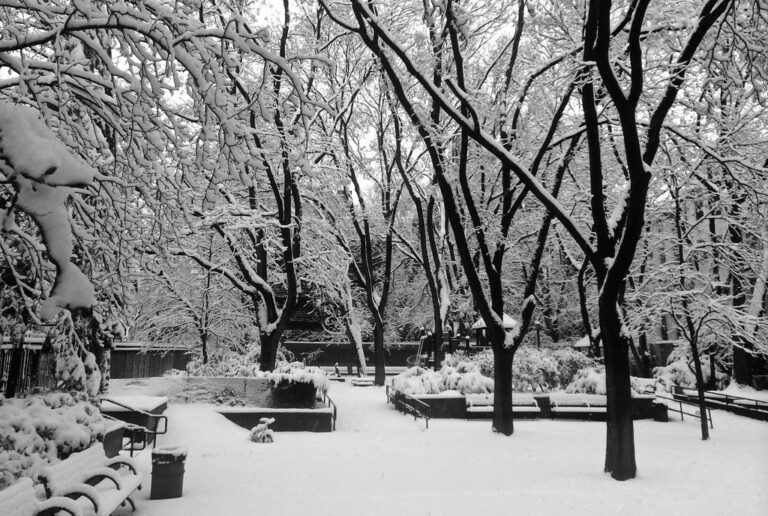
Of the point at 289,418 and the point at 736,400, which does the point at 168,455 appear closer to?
the point at 289,418

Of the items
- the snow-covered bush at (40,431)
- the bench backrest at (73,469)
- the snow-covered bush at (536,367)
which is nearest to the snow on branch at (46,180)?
the bench backrest at (73,469)

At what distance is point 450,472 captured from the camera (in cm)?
879

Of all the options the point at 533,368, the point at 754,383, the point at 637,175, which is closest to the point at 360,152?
the point at 533,368

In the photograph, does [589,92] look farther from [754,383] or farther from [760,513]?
[754,383]

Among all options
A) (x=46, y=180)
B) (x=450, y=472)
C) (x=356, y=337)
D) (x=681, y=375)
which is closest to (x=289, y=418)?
(x=450, y=472)

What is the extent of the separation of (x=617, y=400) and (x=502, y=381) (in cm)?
400

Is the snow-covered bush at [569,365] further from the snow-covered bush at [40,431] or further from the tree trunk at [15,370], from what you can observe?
the tree trunk at [15,370]

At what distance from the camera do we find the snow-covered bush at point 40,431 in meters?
5.22

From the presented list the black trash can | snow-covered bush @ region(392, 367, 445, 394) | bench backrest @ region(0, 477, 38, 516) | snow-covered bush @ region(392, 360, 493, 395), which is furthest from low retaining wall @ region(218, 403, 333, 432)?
bench backrest @ region(0, 477, 38, 516)

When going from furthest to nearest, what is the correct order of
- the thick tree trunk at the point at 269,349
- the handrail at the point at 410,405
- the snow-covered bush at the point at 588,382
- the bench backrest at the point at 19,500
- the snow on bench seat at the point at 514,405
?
1. the snow-covered bush at the point at 588,382
2. the thick tree trunk at the point at 269,349
3. the snow on bench seat at the point at 514,405
4. the handrail at the point at 410,405
5. the bench backrest at the point at 19,500

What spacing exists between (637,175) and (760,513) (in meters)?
4.91

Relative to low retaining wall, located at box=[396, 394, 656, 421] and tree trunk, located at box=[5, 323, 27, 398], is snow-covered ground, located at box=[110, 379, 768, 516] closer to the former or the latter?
low retaining wall, located at box=[396, 394, 656, 421]

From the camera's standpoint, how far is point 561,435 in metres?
13.3

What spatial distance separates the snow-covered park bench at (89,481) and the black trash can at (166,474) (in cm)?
36
